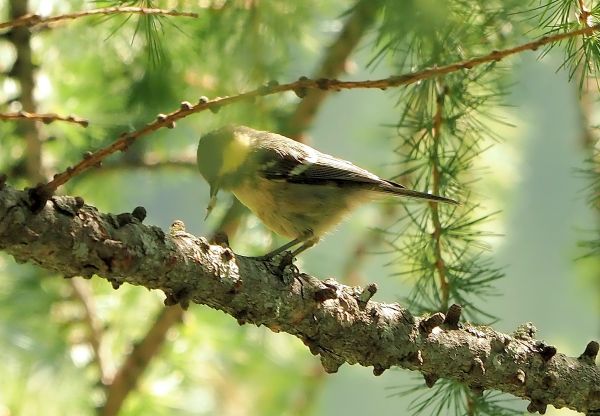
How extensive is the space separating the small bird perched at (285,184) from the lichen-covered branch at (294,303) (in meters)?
0.55

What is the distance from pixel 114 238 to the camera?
1.05m

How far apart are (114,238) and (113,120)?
1.44 meters

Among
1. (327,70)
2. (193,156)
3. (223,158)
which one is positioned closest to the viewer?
(223,158)

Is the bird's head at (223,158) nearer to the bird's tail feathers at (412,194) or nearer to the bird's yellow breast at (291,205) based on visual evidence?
the bird's yellow breast at (291,205)

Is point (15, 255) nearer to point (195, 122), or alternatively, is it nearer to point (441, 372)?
point (441, 372)

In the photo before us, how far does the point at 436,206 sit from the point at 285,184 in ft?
1.26

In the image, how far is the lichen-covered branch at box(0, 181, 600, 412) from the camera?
0.99 metres

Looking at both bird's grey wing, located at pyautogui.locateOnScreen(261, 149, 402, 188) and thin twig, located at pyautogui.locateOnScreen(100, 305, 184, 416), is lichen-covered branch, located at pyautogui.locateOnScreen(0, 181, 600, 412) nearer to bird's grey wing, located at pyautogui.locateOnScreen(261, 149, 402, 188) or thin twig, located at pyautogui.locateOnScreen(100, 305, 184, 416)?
bird's grey wing, located at pyautogui.locateOnScreen(261, 149, 402, 188)

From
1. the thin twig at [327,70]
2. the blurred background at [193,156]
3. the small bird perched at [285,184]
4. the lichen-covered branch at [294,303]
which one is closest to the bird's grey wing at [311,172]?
the small bird perched at [285,184]

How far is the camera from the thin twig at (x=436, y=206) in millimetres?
1722

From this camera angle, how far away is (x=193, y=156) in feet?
8.90

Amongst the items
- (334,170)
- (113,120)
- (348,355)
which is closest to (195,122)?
(113,120)

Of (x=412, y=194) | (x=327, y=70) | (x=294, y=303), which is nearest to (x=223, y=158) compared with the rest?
(x=412, y=194)

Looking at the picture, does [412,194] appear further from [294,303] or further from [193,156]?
[193,156]
